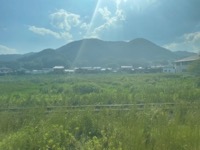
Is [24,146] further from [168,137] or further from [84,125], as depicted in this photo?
[168,137]

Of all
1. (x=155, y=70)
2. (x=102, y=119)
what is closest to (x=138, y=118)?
(x=102, y=119)

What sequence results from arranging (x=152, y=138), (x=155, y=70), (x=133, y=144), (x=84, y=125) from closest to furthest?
1. (x=133, y=144)
2. (x=152, y=138)
3. (x=84, y=125)
4. (x=155, y=70)

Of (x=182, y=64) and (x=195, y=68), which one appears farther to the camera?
(x=182, y=64)

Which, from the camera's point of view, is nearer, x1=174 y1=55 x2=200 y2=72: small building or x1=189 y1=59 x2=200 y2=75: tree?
x1=189 y1=59 x2=200 y2=75: tree

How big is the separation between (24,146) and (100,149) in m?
2.53

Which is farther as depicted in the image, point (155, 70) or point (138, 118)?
point (155, 70)

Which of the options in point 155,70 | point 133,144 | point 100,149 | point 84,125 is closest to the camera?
point 100,149

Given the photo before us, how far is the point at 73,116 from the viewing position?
10445mm

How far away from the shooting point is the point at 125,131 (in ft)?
24.8

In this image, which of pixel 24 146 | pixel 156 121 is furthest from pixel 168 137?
pixel 24 146

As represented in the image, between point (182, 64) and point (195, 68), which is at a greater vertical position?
point (182, 64)

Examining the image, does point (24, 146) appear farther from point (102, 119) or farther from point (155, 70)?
point (155, 70)

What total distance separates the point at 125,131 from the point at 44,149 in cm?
224

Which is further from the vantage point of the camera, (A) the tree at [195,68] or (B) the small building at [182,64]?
(B) the small building at [182,64]
